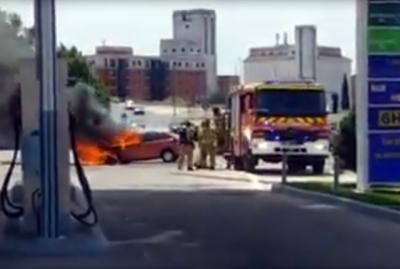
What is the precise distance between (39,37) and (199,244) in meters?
3.49

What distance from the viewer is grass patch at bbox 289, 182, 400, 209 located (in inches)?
904

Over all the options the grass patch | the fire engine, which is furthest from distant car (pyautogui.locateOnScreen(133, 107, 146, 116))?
the grass patch

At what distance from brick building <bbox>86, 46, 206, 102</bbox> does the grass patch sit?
52305 mm

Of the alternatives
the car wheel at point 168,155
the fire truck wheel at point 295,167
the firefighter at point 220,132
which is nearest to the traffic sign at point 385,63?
the fire truck wheel at point 295,167

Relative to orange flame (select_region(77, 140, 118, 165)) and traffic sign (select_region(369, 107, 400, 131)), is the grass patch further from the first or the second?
orange flame (select_region(77, 140, 118, 165))

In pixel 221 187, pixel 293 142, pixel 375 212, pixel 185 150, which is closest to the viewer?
pixel 375 212

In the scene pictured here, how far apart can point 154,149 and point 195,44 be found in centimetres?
1483

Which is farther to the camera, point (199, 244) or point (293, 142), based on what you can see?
point (293, 142)

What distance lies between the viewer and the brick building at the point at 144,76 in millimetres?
84625

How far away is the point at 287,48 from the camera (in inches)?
2382

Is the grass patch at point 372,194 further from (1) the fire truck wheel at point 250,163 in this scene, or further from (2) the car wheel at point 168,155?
(2) the car wheel at point 168,155

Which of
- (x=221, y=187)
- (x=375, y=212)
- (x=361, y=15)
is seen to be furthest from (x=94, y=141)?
(x=375, y=212)

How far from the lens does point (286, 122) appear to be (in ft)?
127

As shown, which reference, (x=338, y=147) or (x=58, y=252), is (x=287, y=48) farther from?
(x=58, y=252)
